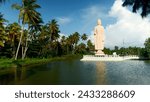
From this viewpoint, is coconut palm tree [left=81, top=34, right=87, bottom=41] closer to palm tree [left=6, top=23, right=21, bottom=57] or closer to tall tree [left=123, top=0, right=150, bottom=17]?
palm tree [left=6, top=23, right=21, bottom=57]

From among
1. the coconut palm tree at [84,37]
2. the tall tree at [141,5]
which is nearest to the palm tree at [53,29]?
the coconut palm tree at [84,37]

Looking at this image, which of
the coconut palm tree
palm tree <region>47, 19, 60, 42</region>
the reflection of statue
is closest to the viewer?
the reflection of statue

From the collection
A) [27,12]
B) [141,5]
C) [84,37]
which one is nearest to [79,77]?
[141,5]

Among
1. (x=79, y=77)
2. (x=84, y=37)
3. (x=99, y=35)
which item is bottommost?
(x=79, y=77)

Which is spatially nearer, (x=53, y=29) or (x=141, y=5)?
(x=141, y=5)

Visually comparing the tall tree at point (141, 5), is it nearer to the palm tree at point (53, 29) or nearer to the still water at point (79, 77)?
the still water at point (79, 77)

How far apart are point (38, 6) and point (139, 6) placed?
34.4m

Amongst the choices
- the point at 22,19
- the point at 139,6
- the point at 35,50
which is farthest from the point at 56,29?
the point at 139,6

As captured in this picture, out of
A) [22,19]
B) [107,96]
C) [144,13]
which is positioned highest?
[22,19]

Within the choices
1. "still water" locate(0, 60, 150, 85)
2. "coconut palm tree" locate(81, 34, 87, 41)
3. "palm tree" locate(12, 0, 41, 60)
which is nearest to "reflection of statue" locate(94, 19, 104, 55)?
"palm tree" locate(12, 0, 41, 60)

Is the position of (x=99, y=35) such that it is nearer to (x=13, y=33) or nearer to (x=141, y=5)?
(x=13, y=33)

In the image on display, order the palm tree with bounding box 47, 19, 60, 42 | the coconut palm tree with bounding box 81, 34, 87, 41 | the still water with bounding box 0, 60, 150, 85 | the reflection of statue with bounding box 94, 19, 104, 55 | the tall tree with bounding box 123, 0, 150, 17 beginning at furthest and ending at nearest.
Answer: the coconut palm tree with bounding box 81, 34, 87, 41 → the palm tree with bounding box 47, 19, 60, 42 → the reflection of statue with bounding box 94, 19, 104, 55 → the still water with bounding box 0, 60, 150, 85 → the tall tree with bounding box 123, 0, 150, 17

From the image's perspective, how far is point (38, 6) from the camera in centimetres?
4522

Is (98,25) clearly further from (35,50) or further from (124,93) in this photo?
(124,93)
